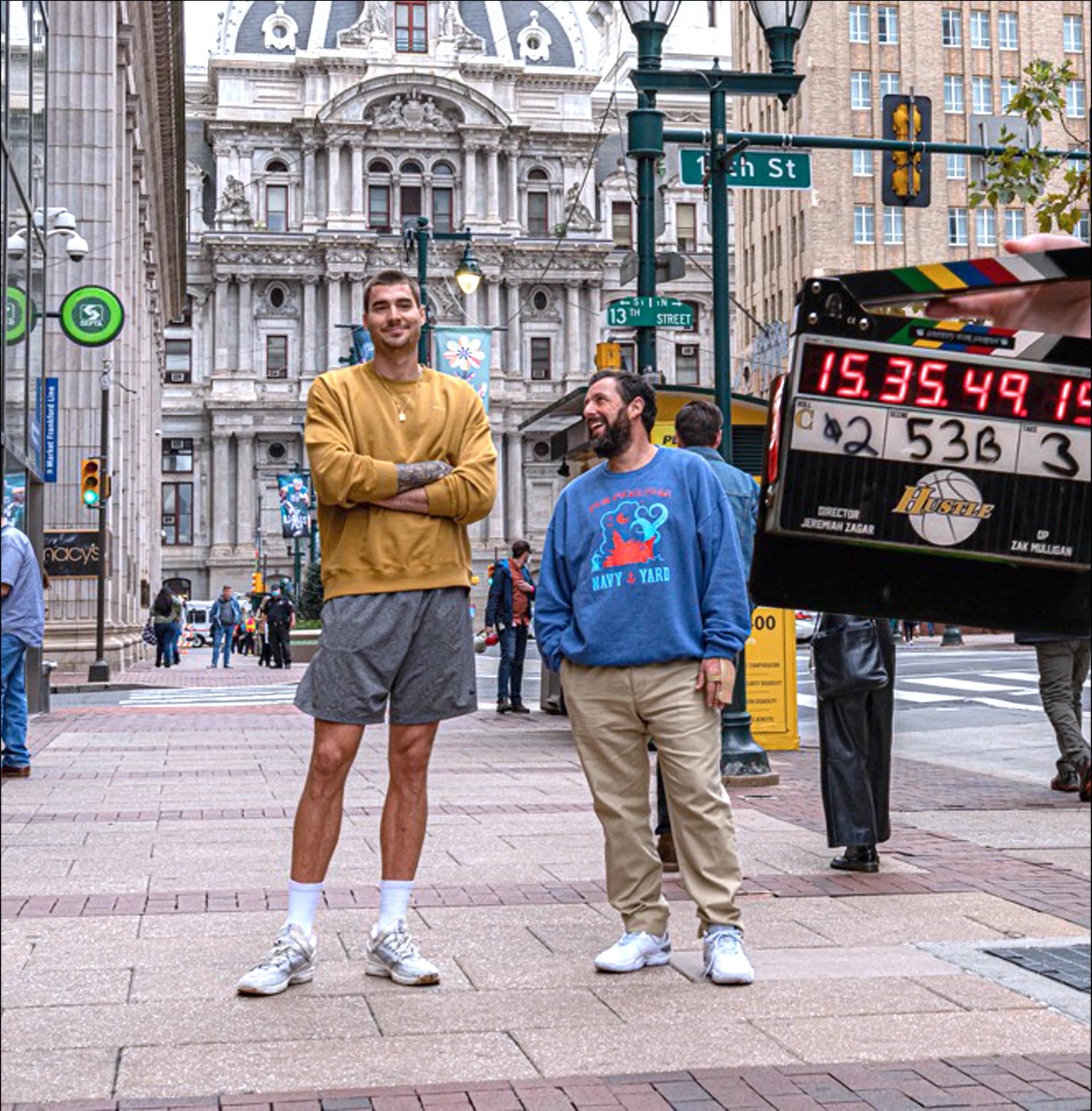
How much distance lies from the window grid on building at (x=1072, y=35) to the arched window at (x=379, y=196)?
31639 mm

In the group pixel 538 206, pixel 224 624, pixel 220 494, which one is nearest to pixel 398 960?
pixel 224 624

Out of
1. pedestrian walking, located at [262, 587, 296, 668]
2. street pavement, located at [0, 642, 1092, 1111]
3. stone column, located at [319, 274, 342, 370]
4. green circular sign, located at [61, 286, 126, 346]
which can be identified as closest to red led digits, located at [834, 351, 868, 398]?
street pavement, located at [0, 642, 1092, 1111]

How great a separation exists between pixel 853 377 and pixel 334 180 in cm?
8603

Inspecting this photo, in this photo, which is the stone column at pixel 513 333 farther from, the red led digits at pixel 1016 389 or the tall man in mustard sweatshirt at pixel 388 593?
the red led digits at pixel 1016 389

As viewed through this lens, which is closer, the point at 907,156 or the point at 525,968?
the point at 525,968

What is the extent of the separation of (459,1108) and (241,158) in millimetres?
86893

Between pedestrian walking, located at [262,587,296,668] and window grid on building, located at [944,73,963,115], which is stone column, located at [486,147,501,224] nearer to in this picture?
window grid on building, located at [944,73,963,115]

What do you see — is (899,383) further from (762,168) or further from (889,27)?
(889,27)

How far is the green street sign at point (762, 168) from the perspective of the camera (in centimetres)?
1379

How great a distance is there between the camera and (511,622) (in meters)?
20.2

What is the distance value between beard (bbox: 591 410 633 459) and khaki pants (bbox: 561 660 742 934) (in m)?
0.71

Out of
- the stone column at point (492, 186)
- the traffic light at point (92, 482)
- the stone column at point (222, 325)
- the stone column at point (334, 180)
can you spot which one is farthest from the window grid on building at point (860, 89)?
the traffic light at point (92, 482)

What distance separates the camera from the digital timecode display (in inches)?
107

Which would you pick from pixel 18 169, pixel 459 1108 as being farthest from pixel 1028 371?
pixel 18 169
